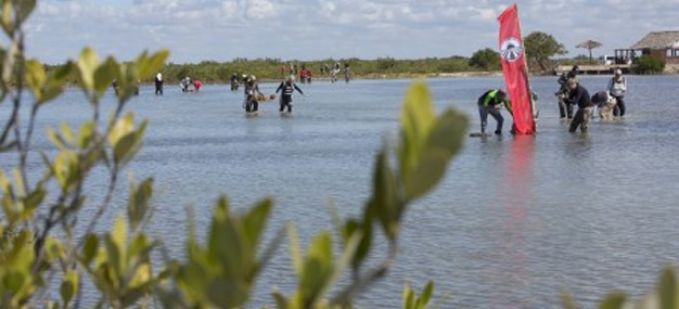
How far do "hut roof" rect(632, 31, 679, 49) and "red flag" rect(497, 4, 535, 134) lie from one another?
71.4 metres

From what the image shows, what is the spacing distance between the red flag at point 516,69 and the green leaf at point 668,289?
810 inches

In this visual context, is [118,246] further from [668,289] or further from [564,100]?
[564,100]

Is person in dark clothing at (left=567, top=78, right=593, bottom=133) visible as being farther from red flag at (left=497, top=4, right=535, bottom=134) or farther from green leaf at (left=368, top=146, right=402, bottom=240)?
green leaf at (left=368, top=146, right=402, bottom=240)

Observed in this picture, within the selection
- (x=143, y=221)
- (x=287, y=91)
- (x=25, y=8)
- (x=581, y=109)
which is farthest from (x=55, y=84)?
(x=287, y=91)

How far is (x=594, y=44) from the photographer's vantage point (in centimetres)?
8631

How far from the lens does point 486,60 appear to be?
354 ft

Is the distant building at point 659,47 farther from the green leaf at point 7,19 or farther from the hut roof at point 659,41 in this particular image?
the green leaf at point 7,19

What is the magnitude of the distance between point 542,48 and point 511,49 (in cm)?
8139

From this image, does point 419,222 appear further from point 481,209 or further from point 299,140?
point 299,140

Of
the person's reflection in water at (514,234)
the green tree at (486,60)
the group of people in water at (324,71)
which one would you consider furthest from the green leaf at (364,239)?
the green tree at (486,60)

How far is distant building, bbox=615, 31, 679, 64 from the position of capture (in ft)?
300

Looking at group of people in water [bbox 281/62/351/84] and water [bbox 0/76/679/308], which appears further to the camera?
group of people in water [bbox 281/62/351/84]

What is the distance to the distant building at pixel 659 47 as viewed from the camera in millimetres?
91438

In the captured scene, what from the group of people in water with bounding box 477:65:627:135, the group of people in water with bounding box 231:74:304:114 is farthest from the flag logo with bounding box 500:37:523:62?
the group of people in water with bounding box 231:74:304:114
